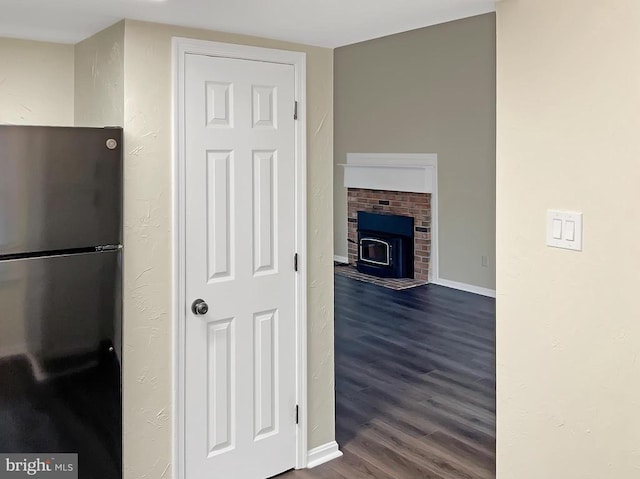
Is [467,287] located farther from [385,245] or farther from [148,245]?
[148,245]

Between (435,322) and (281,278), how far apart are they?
10.5ft

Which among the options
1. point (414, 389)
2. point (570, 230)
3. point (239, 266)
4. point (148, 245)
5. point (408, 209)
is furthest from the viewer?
point (408, 209)

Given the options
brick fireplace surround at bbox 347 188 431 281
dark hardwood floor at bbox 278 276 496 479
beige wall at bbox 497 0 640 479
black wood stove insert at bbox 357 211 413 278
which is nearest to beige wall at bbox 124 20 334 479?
dark hardwood floor at bbox 278 276 496 479

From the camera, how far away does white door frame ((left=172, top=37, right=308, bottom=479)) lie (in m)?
2.50

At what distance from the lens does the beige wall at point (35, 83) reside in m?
2.78

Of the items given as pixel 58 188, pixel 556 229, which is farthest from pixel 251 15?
pixel 556 229

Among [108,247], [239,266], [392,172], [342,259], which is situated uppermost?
[392,172]

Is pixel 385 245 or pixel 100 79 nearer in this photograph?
pixel 100 79

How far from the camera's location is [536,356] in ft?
6.99

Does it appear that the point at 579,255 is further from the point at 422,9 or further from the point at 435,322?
the point at 435,322

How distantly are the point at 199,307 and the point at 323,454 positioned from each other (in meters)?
A: 1.10

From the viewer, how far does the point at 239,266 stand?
2.75 metres

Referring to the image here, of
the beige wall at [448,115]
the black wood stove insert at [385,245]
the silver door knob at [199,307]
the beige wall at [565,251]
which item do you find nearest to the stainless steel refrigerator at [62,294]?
the silver door knob at [199,307]

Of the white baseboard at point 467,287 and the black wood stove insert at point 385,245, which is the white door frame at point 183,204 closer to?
the white baseboard at point 467,287
